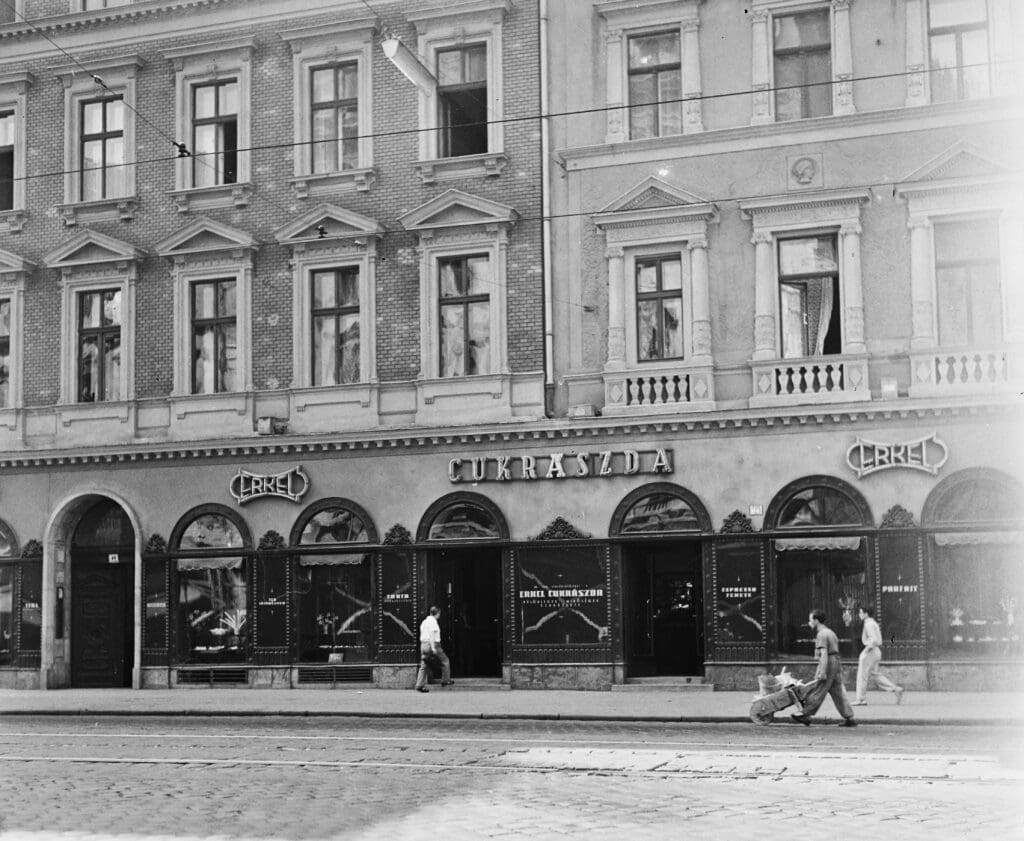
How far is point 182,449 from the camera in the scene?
30.4 metres

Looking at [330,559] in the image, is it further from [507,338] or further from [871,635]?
[871,635]

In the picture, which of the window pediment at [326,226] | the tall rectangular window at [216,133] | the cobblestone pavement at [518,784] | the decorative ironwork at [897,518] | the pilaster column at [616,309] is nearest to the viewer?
the cobblestone pavement at [518,784]

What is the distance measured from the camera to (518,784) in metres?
14.1

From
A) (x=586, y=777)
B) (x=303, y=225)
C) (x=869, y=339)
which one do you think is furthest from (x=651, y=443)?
(x=586, y=777)

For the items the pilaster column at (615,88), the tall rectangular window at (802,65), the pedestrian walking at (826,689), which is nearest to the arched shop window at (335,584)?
the pilaster column at (615,88)

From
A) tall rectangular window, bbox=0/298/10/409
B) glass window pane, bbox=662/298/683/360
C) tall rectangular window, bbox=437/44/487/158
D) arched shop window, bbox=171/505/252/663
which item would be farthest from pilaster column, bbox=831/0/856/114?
tall rectangular window, bbox=0/298/10/409

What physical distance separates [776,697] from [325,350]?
43.3 feet

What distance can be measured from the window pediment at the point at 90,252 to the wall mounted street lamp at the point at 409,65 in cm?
712

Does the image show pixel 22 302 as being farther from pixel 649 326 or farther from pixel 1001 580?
pixel 1001 580

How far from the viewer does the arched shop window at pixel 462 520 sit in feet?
93.5

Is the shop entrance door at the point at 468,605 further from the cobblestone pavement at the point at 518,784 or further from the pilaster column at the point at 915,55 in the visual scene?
the pilaster column at the point at 915,55

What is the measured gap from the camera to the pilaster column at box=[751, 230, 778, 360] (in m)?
26.9

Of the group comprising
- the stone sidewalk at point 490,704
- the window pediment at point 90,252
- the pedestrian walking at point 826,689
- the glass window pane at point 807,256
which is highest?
the window pediment at point 90,252

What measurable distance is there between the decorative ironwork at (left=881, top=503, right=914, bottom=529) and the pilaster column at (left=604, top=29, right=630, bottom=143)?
8.44 m
